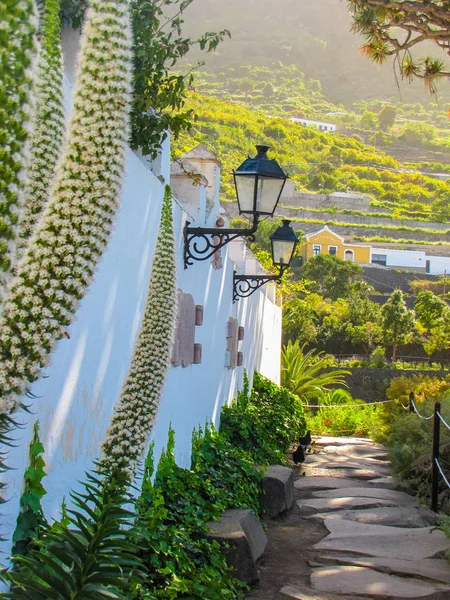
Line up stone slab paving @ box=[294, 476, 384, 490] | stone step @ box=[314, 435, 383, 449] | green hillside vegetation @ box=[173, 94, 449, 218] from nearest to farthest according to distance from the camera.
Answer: stone slab paving @ box=[294, 476, 384, 490]
stone step @ box=[314, 435, 383, 449]
green hillside vegetation @ box=[173, 94, 449, 218]

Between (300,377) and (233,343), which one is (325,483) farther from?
(300,377)

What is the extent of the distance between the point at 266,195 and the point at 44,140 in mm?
3729

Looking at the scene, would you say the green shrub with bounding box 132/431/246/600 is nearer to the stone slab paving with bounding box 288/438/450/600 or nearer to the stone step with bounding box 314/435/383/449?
the stone slab paving with bounding box 288/438/450/600

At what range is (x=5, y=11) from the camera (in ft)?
3.86

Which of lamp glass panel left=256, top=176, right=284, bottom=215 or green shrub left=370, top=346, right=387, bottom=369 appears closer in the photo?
lamp glass panel left=256, top=176, right=284, bottom=215

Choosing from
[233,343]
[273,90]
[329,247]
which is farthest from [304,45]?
[233,343]

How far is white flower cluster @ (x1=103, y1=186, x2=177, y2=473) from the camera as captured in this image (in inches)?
92.4

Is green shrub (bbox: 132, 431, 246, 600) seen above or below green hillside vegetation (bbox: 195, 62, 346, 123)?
below

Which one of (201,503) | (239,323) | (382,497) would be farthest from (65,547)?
(239,323)

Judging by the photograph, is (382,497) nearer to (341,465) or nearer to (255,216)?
(341,465)

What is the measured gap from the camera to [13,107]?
3.98 feet

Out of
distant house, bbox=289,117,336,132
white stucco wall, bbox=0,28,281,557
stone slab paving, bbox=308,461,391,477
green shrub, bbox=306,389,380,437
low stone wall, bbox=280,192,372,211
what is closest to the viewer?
white stucco wall, bbox=0,28,281,557

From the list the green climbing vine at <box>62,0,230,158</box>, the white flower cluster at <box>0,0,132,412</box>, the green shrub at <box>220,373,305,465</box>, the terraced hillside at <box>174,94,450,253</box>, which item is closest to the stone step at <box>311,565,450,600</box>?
the green shrub at <box>220,373,305,465</box>

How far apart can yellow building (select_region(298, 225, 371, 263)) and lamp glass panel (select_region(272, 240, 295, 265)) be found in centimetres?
5139
